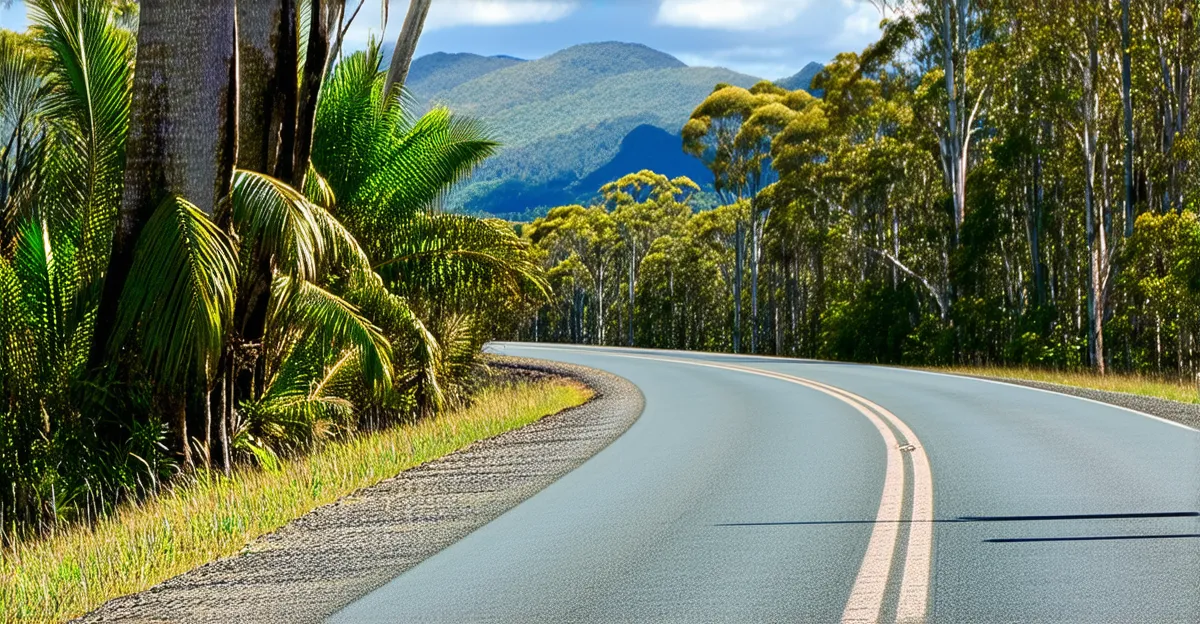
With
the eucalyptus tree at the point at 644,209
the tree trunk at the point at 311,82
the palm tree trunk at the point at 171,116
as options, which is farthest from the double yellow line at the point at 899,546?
the eucalyptus tree at the point at 644,209

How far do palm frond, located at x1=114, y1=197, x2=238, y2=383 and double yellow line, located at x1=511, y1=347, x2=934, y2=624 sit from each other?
17.9ft

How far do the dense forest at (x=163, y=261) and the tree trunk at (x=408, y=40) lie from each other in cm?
359

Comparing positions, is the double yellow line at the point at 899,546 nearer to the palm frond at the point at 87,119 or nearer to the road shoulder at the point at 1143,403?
the road shoulder at the point at 1143,403

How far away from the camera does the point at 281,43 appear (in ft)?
40.8

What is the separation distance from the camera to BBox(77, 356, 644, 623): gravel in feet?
18.4

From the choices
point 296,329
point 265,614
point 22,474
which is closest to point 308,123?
point 296,329

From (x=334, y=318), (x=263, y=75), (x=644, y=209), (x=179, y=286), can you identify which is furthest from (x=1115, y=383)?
(x=644, y=209)

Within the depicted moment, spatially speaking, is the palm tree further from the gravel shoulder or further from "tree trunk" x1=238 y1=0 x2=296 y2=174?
the gravel shoulder

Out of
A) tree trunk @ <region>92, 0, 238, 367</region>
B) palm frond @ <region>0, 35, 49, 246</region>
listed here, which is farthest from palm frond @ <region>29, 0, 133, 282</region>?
tree trunk @ <region>92, 0, 238, 367</region>

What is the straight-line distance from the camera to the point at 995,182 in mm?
38531

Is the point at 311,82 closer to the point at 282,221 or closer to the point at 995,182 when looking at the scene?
the point at 282,221

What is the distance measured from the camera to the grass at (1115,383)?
18.7 metres

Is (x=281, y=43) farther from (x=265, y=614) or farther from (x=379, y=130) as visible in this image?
(x=265, y=614)

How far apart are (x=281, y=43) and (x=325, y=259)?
2253 mm
